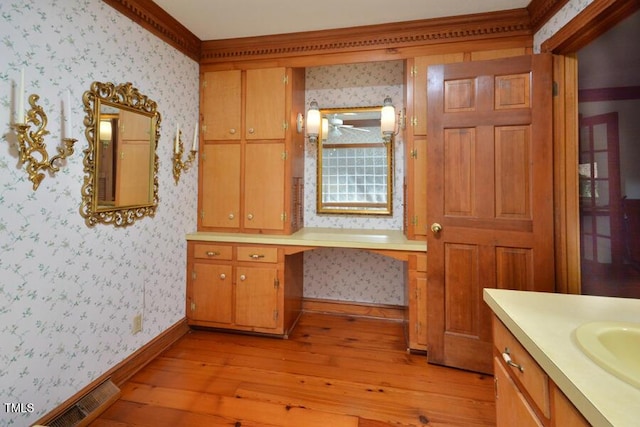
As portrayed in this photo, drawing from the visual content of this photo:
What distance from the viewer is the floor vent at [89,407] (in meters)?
1.56

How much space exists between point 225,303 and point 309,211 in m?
1.18

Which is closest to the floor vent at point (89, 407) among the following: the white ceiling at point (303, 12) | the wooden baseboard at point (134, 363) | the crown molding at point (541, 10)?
the wooden baseboard at point (134, 363)

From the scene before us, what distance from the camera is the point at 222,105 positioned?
106 inches

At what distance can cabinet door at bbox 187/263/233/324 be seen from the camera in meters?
2.54

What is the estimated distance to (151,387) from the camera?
6.25 ft

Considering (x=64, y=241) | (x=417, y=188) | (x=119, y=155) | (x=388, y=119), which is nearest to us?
(x=64, y=241)

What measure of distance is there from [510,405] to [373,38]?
2.50 meters

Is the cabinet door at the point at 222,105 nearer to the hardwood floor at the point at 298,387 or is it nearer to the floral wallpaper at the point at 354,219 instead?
the floral wallpaper at the point at 354,219

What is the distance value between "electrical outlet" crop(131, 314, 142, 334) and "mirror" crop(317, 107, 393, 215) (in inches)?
69.1

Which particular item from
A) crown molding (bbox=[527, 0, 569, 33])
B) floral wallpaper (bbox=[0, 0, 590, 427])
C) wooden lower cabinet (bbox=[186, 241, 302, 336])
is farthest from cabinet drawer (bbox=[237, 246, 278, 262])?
crown molding (bbox=[527, 0, 569, 33])

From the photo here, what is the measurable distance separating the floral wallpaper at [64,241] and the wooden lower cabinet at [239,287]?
0.36 m

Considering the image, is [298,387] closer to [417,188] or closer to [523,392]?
[523,392]

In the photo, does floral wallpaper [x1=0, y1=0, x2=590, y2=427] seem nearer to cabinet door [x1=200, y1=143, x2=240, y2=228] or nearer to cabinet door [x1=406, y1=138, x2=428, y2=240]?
cabinet door [x1=200, y1=143, x2=240, y2=228]

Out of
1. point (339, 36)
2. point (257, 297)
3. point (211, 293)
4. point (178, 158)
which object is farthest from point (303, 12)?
point (211, 293)
